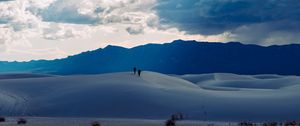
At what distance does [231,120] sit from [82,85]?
13292 millimetres

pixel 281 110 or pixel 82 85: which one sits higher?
pixel 82 85

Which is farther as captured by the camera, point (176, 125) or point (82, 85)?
point (82, 85)

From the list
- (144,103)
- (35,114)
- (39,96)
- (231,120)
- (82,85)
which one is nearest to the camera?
(231,120)

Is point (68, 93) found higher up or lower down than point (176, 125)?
higher up

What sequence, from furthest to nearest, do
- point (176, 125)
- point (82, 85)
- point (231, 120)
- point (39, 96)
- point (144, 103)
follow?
point (82, 85)
point (39, 96)
point (144, 103)
point (231, 120)
point (176, 125)

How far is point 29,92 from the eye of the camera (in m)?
36.2

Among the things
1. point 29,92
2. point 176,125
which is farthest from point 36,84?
point 176,125

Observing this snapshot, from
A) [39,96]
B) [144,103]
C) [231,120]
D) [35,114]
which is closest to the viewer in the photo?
Result: [231,120]

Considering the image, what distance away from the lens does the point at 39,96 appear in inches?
1372

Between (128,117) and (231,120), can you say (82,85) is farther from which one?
(231,120)

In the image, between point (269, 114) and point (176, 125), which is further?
point (269, 114)

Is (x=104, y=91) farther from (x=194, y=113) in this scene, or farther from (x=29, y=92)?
(x=194, y=113)

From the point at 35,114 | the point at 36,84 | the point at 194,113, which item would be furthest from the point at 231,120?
the point at 36,84

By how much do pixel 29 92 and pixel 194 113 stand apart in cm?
1199
